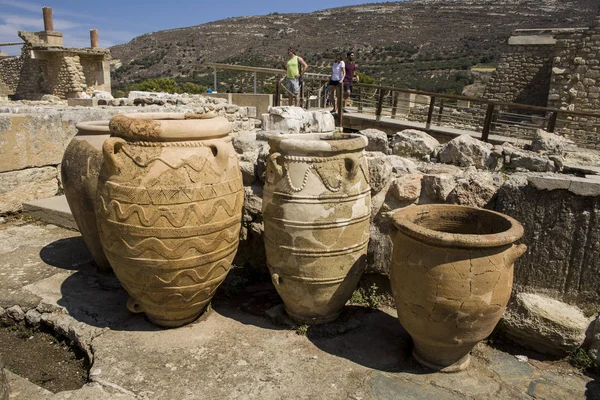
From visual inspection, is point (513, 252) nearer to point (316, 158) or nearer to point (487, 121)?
point (316, 158)

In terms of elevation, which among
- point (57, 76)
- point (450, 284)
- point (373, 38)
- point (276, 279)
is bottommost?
point (276, 279)

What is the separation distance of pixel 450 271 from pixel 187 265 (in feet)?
4.92

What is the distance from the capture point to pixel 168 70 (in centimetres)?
4425

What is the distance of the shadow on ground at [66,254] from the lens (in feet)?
13.1

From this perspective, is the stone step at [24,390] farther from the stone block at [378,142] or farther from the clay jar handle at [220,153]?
the stone block at [378,142]

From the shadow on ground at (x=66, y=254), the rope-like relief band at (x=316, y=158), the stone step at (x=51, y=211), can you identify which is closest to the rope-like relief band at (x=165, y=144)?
the rope-like relief band at (x=316, y=158)

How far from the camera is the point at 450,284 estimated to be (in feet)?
7.84

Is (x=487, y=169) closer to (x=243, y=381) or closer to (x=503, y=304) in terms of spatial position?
(x=503, y=304)

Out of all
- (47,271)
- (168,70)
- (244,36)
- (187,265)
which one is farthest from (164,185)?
(244,36)

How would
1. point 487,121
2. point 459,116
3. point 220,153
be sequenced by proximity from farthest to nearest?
point 459,116 → point 487,121 → point 220,153

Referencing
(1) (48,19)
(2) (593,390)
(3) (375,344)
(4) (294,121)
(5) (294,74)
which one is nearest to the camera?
(2) (593,390)

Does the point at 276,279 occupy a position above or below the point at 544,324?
above

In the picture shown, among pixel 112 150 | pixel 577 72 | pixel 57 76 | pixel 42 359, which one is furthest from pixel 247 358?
pixel 57 76

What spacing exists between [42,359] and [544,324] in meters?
3.08
